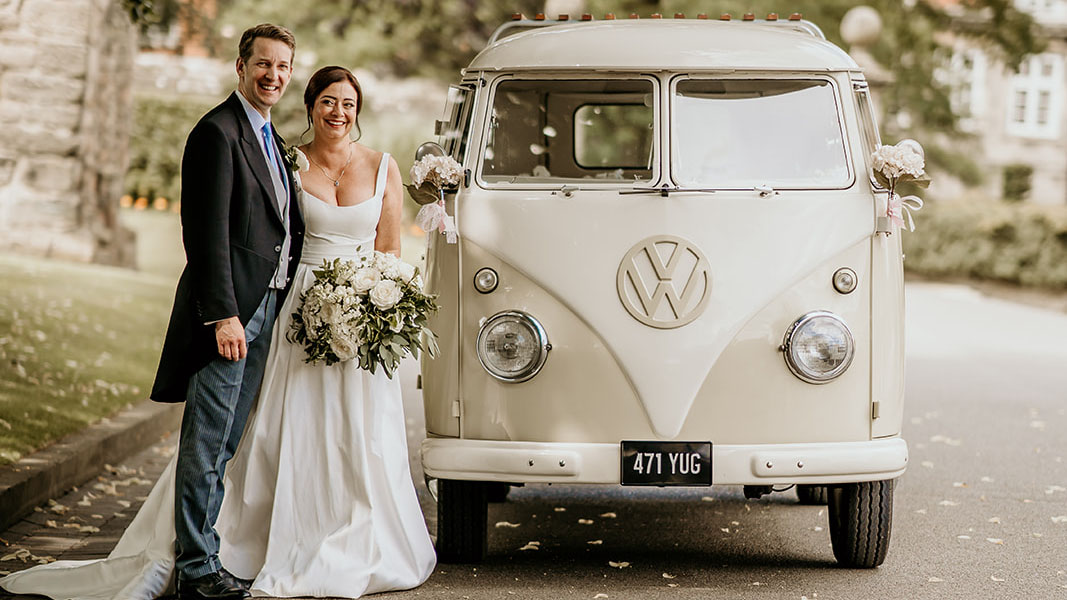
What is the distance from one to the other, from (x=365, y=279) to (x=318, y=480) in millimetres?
848

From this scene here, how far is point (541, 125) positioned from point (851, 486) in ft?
8.37

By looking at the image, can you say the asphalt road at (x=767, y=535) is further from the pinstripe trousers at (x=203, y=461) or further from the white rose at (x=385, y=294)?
the white rose at (x=385, y=294)

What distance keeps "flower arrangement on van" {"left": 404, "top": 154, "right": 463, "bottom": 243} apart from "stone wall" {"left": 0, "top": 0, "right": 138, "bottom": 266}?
1076cm

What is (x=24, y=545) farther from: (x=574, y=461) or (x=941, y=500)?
(x=941, y=500)

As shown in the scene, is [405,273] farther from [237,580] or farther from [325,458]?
[237,580]

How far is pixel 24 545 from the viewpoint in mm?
6160

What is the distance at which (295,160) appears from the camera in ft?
18.0

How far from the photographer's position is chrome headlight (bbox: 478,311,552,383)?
5.57 metres

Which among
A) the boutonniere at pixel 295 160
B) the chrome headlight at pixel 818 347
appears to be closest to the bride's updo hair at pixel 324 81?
the boutonniere at pixel 295 160

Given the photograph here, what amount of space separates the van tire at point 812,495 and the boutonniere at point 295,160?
363 cm

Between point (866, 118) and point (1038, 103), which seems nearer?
point (866, 118)

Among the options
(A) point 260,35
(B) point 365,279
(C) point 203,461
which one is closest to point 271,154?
(A) point 260,35

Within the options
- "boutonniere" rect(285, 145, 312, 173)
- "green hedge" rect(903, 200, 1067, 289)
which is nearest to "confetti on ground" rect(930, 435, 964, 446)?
"boutonniere" rect(285, 145, 312, 173)

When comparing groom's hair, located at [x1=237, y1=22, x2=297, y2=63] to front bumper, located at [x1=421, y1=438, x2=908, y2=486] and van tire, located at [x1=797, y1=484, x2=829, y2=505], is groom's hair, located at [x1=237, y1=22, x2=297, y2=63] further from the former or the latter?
van tire, located at [x1=797, y1=484, x2=829, y2=505]
